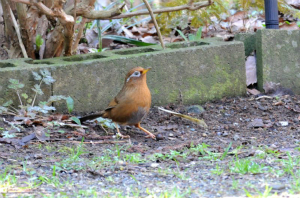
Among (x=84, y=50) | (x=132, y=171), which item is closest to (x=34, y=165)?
(x=132, y=171)

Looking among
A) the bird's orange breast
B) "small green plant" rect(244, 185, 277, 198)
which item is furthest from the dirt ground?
the bird's orange breast

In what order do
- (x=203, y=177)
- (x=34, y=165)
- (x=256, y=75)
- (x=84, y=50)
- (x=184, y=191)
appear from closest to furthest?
(x=184, y=191) < (x=203, y=177) < (x=34, y=165) < (x=256, y=75) < (x=84, y=50)

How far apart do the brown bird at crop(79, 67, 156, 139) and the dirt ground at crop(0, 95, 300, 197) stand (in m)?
0.20

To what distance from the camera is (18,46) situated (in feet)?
20.3

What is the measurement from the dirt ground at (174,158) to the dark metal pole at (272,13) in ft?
3.72

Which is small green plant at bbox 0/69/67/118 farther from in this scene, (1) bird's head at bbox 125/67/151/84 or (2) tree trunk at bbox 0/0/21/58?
(2) tree trunk at bbox 0/0/21/58

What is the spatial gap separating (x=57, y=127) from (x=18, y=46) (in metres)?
1.55

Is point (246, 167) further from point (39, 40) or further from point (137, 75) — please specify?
point (39, 40)

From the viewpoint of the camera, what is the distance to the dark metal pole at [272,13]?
21.7ft

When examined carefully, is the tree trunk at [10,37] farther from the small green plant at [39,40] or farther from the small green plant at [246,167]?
the small green plant at [246,167]

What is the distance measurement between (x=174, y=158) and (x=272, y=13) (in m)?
3.18

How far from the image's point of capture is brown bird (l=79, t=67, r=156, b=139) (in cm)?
519

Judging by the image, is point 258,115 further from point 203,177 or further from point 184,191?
point 184,191

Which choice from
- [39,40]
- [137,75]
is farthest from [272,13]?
[39,40]
